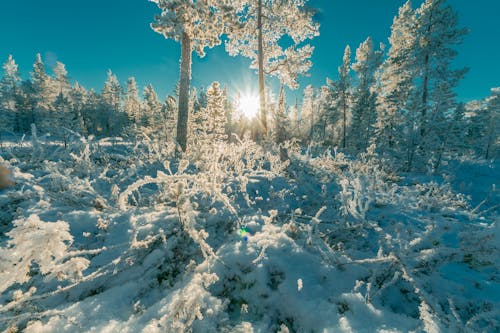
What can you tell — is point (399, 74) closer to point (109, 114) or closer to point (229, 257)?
point (229, 257)

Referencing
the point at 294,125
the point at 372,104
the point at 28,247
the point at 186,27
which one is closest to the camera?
the point at 28,247

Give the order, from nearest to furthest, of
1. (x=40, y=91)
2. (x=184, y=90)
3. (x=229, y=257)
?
(x=229, y=257)
(x=184, y=90)
(x=40, y=91)

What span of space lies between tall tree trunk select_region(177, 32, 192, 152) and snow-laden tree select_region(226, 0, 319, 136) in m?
2.88

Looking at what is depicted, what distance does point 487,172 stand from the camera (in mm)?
12211

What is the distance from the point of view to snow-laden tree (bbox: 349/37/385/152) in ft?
96.1

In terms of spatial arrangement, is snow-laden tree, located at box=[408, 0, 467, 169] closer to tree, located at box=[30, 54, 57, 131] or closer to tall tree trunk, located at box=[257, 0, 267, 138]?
tall tree trunk, located at box=[257, 0, 267, 138]

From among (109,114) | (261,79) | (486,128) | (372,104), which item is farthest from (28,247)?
(109,114)

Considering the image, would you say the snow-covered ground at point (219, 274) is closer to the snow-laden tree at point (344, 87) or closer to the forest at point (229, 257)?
the forest at point (229, 257)

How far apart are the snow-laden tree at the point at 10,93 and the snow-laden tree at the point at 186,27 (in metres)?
50.5

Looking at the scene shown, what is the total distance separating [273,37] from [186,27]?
5031mm

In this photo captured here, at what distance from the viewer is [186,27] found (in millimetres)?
8031

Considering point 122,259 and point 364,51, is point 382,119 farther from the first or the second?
point 122,259

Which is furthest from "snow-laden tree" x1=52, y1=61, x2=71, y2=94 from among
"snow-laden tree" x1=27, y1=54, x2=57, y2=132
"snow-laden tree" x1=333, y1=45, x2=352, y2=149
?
"snow-laden tree" x1=333, y1=45, x2=352, y2=149

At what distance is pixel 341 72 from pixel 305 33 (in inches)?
861
